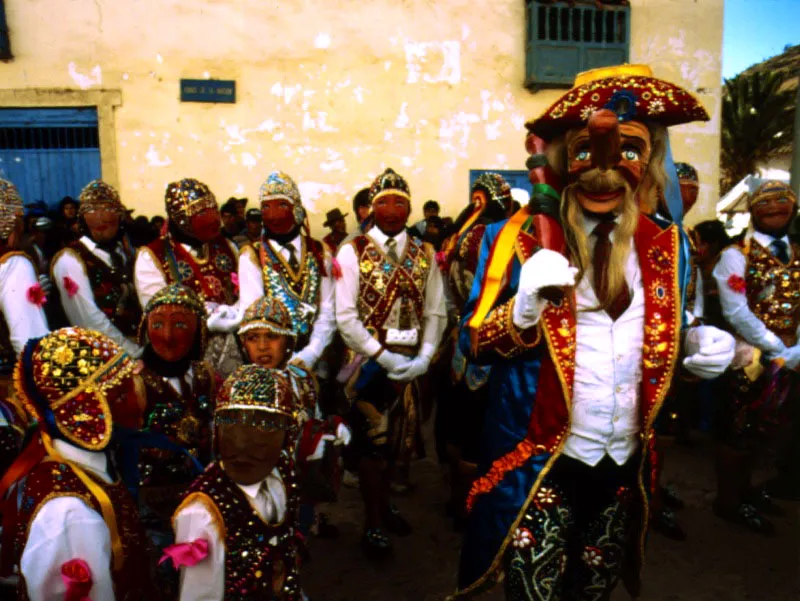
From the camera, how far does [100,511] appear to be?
2033mm

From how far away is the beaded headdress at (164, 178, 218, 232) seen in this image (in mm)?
4320

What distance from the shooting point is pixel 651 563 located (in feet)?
13.1

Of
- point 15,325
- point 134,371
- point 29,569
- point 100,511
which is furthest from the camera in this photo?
point 15,325

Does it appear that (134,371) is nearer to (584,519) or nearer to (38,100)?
(584,519)

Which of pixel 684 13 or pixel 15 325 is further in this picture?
pixel 684 13

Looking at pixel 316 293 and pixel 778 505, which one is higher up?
pixel 316 293

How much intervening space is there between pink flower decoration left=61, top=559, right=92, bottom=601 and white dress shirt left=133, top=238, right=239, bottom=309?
251cm

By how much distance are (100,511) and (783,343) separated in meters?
4.26

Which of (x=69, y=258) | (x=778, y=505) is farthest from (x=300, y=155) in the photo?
(x=778, y=505)

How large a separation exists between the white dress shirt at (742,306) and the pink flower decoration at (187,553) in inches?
145

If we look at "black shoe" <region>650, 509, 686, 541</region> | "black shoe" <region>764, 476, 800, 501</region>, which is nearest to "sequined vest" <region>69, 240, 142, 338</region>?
"black shoe" <region>650, 509, 686, 541</region>

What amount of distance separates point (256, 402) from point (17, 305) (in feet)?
6.73

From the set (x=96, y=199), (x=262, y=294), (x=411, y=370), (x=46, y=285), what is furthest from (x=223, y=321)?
(x=96, y=199)

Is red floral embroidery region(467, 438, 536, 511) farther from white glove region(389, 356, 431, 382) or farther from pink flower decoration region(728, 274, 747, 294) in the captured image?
pink flower decoration region(728, 274, 747, 294)
